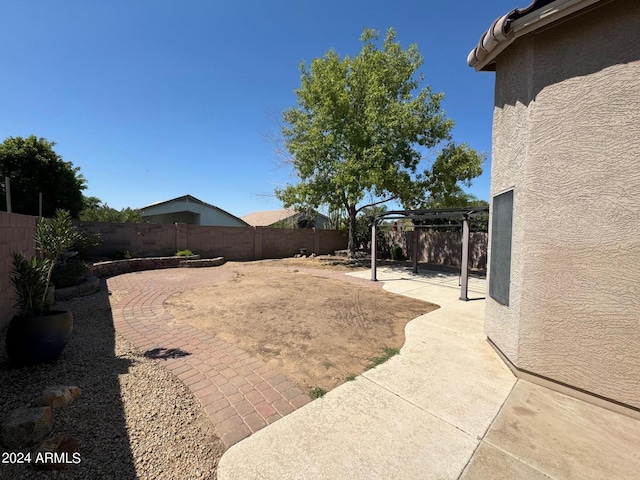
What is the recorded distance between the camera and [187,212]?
1009 inches

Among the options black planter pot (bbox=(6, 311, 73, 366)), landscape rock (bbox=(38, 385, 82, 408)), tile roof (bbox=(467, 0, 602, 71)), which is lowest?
landscape rock (bbox=(38, 385, 82, 408))

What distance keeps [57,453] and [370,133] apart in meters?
12.9

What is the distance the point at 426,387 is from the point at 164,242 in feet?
41.5

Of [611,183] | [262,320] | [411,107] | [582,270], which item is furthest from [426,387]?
[411,107]

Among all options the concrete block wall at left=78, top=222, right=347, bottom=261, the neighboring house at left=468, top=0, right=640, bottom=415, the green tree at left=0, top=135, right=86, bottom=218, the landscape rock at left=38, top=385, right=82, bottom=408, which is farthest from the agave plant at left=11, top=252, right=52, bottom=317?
the green tree at left=0, top=135, right=86, bottom=218

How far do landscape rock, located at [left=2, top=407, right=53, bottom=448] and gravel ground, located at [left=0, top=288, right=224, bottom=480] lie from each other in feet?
0.21

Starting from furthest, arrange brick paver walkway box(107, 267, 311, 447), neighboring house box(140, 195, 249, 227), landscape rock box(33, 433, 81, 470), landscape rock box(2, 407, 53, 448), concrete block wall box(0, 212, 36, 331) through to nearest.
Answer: neighboring house box(140, 195, 249, 227), concrete block wall box(0, 212, 36, 331), brick paver walkway box(107, 267, 311, 447), landscape rock box(2, 407, 53, 448), landscape rock box(33, 433, 81, 470)

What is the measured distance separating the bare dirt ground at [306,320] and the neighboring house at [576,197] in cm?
193

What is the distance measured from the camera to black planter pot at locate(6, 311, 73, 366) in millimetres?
2943

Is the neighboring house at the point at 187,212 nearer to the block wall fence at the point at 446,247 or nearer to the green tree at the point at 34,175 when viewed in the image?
the green tree at the point at 34,175

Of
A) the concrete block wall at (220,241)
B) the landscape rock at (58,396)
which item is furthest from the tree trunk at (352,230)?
the landscape rock at (58,396)

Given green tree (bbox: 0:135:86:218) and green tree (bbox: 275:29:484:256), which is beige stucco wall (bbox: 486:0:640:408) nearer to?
green tree (bbox: 275:29:484:256)

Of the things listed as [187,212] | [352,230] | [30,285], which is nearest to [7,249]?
[30,285]

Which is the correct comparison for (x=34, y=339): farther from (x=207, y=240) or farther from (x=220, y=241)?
(x=220, y=241)
